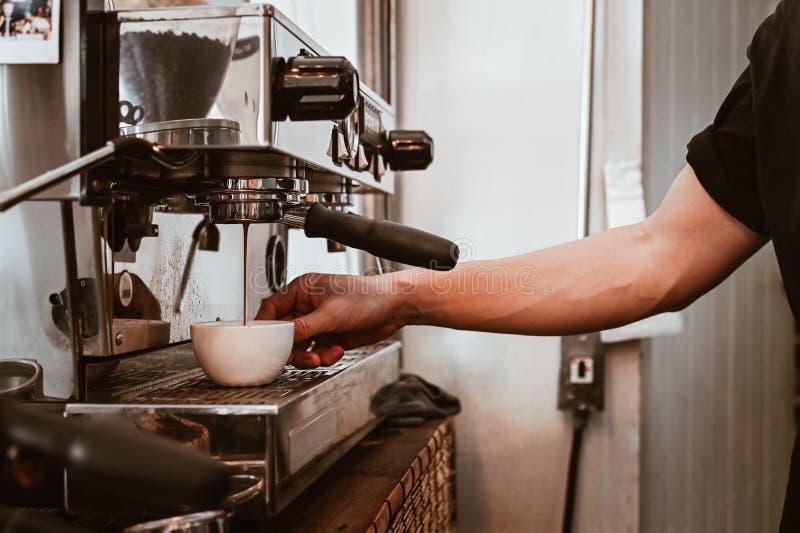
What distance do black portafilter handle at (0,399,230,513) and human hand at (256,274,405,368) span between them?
0.50 metres

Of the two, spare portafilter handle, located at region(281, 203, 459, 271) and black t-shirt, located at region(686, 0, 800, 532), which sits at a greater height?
black t-shirt, located at region(686, 0, 800, 532)

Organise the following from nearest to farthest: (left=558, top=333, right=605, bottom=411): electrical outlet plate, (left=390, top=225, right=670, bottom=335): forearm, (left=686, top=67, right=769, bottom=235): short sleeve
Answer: (left=686, top=67, right=769, bottom=235): short sleeve → (left=390, top=225, right=670, bottom=335): forearm → (left=558, top=333, right=605, bottom=411): electrical outlet plate

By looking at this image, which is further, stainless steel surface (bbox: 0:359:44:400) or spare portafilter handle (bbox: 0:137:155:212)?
stainless steel surface (bbox: 0:359:44:400)

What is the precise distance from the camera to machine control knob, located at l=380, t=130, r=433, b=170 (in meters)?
1.07

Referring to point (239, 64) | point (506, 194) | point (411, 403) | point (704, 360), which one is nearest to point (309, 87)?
point (239, 64)

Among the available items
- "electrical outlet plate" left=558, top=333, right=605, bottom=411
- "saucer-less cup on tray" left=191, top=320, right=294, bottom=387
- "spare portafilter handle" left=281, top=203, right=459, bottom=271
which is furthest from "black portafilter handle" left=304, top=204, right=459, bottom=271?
Result: "electrical outlet plate" left=558, top=333, right=605, bottom=411

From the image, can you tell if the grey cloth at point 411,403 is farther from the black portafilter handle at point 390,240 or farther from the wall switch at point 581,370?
the black portafilter handle at point 390,240

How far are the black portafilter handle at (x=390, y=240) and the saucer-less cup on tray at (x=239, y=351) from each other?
4.2 inches

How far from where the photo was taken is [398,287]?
3.06ft

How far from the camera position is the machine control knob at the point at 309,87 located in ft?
2.06

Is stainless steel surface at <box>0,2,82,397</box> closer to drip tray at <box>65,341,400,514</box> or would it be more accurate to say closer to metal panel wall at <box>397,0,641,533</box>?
drip tray at <box>65,341,400,514</box>

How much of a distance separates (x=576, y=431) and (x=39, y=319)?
1090mm

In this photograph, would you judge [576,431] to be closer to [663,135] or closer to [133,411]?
[663,135]

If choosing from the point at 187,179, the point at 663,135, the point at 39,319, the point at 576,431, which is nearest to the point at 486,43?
the point at 663,135
